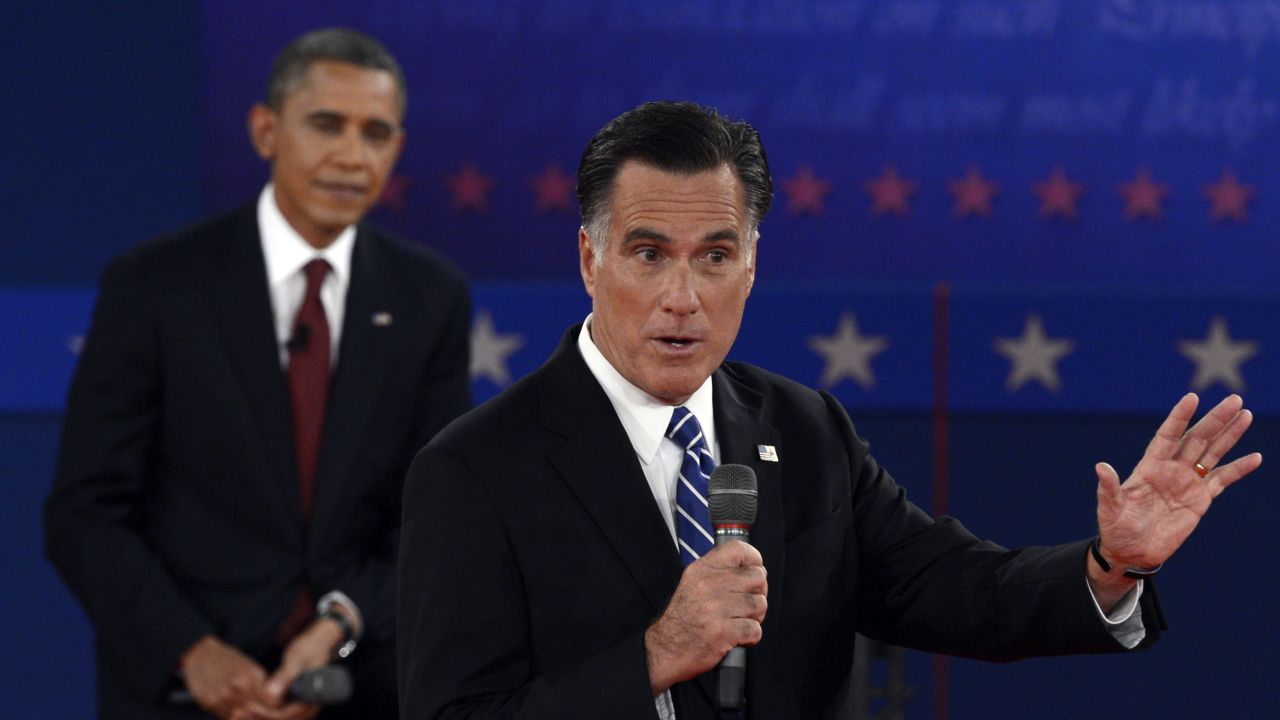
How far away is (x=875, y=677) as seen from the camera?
189 inches

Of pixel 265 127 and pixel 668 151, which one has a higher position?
pixel 265 127

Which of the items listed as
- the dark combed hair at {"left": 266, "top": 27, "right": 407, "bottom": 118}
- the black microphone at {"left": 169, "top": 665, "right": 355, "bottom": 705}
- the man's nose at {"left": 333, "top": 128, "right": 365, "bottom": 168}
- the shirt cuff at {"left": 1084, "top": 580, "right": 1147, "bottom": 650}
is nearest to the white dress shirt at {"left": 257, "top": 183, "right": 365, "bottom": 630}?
the man's nose at {"left": 333, "top": 128, "right": 365, "bottom": 168}

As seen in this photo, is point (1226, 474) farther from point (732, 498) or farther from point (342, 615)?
point (342, 615)

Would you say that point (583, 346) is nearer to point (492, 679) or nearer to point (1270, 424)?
point (492, 679)

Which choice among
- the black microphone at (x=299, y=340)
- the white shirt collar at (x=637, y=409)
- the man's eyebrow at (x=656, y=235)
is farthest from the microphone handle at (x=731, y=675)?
the black microphone at (x=299, y=340)

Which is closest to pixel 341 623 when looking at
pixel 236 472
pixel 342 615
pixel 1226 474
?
pixel 342 615

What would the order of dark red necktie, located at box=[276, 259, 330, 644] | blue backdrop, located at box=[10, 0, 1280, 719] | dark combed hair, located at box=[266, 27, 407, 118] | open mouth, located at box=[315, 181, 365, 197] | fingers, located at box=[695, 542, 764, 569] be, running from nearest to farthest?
fingers, located at box=[695, 542, 764, 569] → dark red necktie, located at box=[276, 259, 330, 644] → open mouth, located at box=[315, 181, 365, 197] → dark combed hair, located at box=[266, 27, 407, 118] → blue backdrop, located at box=[10, 0, 1280, 719]

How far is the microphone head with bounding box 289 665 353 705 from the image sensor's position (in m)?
2.67

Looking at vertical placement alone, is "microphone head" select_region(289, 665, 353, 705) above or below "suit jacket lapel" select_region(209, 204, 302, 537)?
below

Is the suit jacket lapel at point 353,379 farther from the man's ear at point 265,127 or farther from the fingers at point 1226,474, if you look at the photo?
the fingers at point 1226,474

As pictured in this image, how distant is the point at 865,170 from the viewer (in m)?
4.36

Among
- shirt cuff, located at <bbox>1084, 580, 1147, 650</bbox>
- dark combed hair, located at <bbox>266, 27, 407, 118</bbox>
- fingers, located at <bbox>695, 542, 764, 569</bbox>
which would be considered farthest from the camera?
dark combed hair, located at <bbox>266, 27, 407, 118</bbox>

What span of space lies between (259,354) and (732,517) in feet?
4.65

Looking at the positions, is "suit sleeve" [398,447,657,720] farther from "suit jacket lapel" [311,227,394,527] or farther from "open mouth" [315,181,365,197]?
"open mouth" [315,181,365,197]
